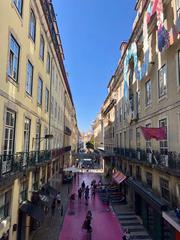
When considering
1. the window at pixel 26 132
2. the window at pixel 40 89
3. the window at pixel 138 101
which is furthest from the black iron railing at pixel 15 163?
the window at pixel 138 101

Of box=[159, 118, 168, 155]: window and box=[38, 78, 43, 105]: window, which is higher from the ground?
box=[38, 78, 43, 105]: window

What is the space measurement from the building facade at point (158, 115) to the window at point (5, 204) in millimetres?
→ 8040

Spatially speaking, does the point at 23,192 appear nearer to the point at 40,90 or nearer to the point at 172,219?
the point at 40,90

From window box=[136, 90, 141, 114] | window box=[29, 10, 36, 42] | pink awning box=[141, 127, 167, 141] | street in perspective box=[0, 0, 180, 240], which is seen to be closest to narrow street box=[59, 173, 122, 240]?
street in perspective box=[0, 0, 180, 240]

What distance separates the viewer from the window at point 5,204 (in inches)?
456

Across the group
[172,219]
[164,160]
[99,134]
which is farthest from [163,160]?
[99,134]

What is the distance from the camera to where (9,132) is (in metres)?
12.6

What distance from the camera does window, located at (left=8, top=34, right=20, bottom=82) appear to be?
486 inches

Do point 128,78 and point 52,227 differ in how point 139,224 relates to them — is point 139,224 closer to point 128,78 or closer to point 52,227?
point 52,227

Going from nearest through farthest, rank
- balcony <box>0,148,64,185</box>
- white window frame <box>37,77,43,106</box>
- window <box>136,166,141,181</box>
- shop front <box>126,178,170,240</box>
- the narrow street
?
1. balcony <box>0,148,64,185</box>
2. shop front <box>126,178,170,240</box>
3. the narrow street
4. white window frame <box>37,77,43,106</box>
5. window <box>136,166,141,181</box>

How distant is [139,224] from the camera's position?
2066cm

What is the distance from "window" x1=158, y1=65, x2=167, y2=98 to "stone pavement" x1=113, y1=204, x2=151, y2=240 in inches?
402

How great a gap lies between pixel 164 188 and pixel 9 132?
9940 millimetres

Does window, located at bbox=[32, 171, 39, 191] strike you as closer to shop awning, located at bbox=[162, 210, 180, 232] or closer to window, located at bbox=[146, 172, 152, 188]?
window, located at bbox=[146, 172, 152, 188]
